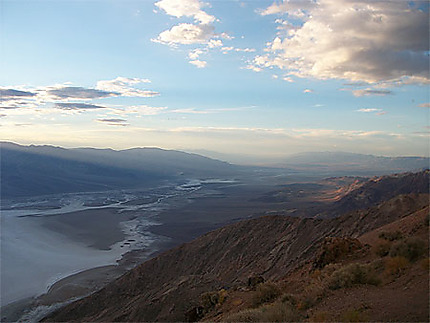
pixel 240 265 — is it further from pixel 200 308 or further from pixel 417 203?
pixel 417 203

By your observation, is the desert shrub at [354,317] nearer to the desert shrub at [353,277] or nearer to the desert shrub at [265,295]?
the desert shrub at [353,277]

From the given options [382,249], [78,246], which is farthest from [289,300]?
[78,246]

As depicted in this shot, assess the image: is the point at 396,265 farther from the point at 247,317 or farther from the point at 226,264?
the point at 226,264

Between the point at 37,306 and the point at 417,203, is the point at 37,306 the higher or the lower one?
the lower one

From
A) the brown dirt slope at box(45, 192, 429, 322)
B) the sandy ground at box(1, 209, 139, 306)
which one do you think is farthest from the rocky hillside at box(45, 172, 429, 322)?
the sandy ground at box(1, 209, 139, 306)

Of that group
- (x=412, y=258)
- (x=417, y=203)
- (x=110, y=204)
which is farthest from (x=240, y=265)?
(x=110, y=204)

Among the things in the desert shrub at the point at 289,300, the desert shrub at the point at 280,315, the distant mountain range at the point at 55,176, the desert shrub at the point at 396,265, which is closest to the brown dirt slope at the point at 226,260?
the desert shrub at the point at 289,300
